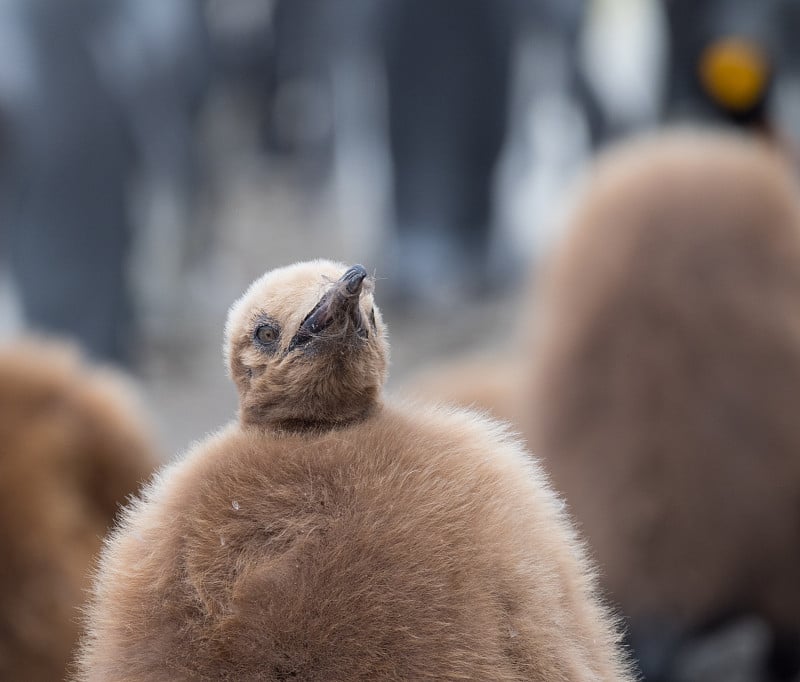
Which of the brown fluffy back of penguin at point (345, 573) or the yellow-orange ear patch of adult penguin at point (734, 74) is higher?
the yellow-orange ear patch of adult penguin at point (734, 74)

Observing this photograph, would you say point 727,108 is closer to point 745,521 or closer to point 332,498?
point 745,521

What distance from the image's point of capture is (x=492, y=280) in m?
5.07

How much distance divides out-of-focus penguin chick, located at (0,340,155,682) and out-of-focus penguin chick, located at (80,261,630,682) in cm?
46

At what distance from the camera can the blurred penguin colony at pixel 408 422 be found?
83 cm

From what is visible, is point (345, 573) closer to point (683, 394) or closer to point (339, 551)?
point (339, 551)

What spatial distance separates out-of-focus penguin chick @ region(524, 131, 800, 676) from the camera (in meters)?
1.80

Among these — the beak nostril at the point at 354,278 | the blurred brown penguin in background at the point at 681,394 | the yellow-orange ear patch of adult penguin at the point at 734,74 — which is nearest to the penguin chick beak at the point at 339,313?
the beak nostril at the point at 354,278

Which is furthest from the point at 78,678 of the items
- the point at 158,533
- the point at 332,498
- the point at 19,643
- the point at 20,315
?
the point at 20,315

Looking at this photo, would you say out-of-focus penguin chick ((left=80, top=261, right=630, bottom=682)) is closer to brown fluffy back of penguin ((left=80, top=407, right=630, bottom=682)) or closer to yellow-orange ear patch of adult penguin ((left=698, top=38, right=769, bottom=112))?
brown fluffy back of penguin ((left=80, top=407, right=630, bottom=682))

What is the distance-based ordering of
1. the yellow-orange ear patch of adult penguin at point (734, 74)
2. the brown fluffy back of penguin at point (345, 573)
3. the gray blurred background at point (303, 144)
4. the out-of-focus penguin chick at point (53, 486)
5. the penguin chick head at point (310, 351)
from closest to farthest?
the brown fluffy back of penguin at point (345, 573), the penguin chick head at point (310, 351), the out-of-focus penguin chick at point (53, 486), the yellow-orange ear patch of adult penguin at point (734, 74), the gray blurred background at point (303, 144)

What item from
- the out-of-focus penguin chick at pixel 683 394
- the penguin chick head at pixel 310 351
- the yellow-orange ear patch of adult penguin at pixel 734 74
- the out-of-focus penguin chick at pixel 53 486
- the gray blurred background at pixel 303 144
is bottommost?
the penguin chick head at pixel 310 351

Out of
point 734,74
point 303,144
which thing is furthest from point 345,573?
point 303,144

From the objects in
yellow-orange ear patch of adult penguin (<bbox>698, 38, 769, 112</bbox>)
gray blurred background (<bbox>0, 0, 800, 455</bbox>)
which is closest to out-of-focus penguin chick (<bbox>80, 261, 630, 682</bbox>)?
gray blurred background (<bbox>0, 0, 800, 455</bbox>)

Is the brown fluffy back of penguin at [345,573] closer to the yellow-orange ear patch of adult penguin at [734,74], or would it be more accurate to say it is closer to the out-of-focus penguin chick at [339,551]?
the out-of-focus penguin chick at [339,551]
